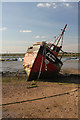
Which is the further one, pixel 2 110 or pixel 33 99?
pixel 33 99

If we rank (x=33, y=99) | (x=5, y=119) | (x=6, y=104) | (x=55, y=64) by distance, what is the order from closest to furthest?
(x=5, y=119), (x=6, y=104), (x=33, y=99), (x=55, y=64)

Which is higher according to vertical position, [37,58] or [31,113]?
[37,58]

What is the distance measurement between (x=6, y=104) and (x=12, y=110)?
29.6 inches

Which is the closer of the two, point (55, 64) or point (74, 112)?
point (74, 112)

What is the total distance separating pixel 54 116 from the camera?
472 centimetres

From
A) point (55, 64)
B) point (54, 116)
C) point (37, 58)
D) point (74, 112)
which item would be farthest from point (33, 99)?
point (55, 64)

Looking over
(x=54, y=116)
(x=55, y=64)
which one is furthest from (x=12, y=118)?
(x=55, y=64)

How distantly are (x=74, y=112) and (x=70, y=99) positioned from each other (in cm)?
138

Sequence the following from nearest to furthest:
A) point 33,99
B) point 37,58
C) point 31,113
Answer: point 31,113, point 33,99, point 37,58

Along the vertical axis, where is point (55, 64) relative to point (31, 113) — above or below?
above

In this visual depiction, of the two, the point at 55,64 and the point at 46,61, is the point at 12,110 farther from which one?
the point at 55,64

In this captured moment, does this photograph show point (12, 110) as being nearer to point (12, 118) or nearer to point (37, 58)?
point (12, 118)

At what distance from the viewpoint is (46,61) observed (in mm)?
11492

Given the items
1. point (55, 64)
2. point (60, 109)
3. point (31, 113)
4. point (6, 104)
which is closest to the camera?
point (31, 113)
